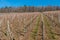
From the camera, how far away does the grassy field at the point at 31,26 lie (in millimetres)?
11555

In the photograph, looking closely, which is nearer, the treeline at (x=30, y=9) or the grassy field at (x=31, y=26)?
the grassy field at (x=31, y=26)

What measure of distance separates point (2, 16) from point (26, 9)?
2844mm

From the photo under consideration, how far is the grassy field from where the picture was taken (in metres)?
11.6

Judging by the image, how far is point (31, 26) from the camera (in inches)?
489

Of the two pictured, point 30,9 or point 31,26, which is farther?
point 30,9

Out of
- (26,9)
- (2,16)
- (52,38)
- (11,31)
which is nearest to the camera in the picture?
(52,38)

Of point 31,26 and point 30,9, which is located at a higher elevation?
point 30,9

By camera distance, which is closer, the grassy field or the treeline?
the grassy field

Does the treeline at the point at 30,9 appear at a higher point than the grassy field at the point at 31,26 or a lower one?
higher

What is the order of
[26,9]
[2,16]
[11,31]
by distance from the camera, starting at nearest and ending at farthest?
[11,31]
[2,16]
[26,9]

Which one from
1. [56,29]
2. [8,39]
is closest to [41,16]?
[56,29]

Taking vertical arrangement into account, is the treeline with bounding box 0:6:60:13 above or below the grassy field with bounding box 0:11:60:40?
above

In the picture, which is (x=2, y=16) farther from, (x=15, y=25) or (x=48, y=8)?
(x=48, y=8)

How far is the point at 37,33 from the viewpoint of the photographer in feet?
38.8
